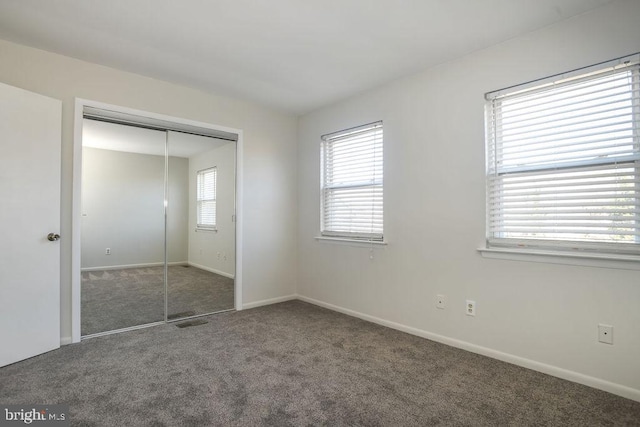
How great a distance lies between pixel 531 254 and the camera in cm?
249

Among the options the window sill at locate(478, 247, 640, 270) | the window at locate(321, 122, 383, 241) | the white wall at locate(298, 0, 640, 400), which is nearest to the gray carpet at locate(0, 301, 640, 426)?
the white wall at locate(298, 0, 640, 400)

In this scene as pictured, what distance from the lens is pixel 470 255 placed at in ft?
9.30

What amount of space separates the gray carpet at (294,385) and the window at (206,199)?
1287mm

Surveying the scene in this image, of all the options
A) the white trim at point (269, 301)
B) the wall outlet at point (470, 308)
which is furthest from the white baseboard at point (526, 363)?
the white trim at point (269, 301)

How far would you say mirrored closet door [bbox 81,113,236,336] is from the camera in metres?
3.18

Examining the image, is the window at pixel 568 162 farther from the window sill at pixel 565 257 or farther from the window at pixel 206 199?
the window at pixel 206 199

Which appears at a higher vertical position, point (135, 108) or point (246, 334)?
point (135, 108)

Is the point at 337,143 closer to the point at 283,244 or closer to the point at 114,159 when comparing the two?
the point at 283,244

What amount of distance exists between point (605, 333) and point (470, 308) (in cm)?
88

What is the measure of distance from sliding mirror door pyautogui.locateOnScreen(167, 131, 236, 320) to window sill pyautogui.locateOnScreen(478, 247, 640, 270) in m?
2.85

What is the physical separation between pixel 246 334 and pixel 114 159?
2.20m

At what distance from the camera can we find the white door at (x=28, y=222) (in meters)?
2.50

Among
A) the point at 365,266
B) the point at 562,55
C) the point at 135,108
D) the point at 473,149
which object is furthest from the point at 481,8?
the point at 135,108

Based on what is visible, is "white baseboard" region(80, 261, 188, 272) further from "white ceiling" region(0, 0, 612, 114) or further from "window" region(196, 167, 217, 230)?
"white ceiling" region(0, 0, 612, 114)
